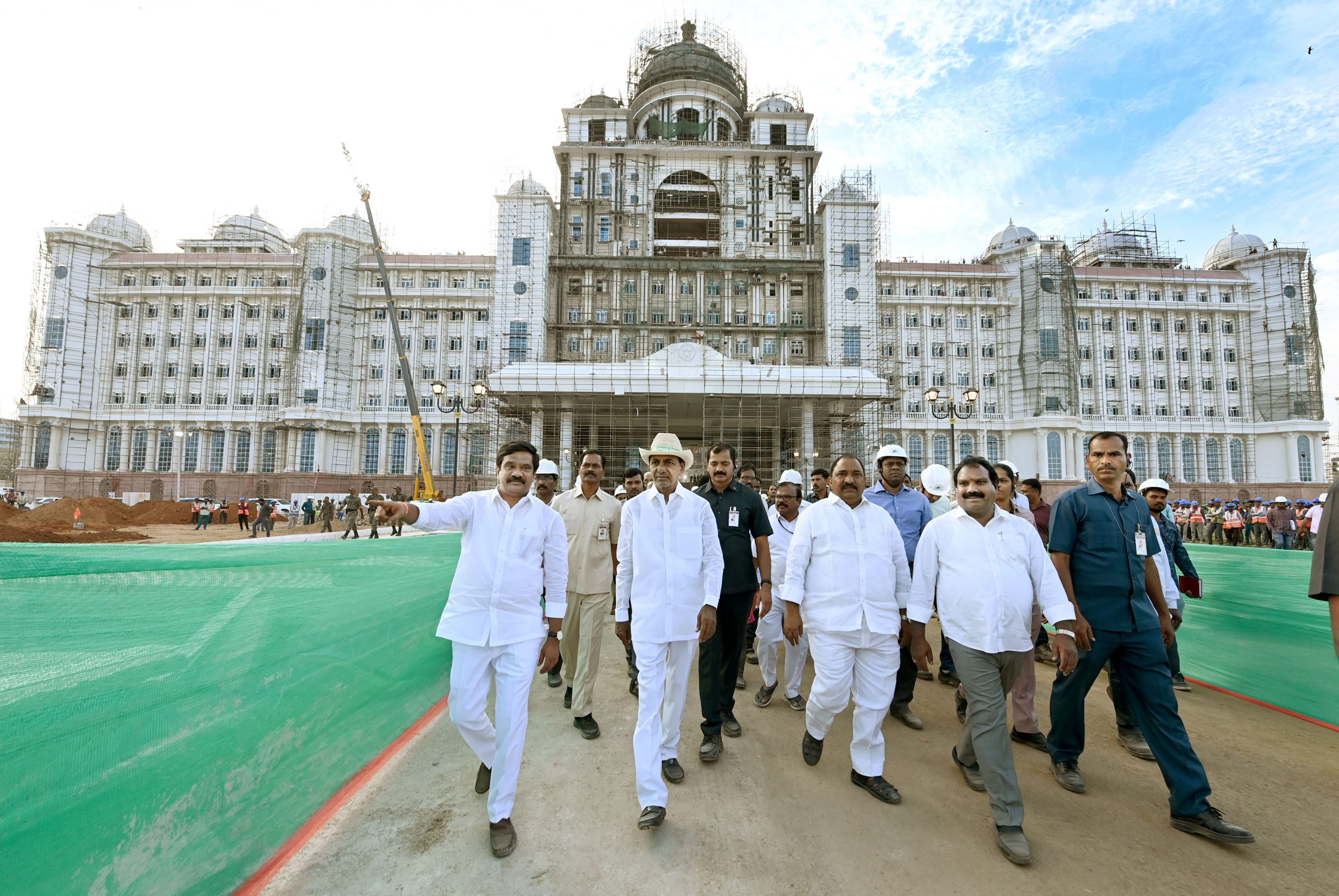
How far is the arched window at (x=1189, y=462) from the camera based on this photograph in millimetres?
42281

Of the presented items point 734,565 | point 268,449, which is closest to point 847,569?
point 734,565

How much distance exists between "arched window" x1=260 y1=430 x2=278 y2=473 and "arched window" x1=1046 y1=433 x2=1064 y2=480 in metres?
55.3

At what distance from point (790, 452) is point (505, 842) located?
2673 centimetres

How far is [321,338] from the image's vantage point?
4066 centimetres

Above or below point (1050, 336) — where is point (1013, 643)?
below

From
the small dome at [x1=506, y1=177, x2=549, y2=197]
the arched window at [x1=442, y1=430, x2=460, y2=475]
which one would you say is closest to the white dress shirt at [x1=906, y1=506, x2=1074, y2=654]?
the small dome at [x1=506, y1=177, x2=549, y2=197]

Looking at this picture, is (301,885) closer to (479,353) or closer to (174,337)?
(479,353)

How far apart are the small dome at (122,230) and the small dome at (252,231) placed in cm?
515

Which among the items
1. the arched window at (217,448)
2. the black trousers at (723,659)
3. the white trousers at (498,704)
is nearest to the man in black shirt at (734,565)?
the black trousers at (723,659)

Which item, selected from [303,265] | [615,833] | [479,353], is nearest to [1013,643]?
[615,833]

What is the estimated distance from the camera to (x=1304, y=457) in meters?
40.8

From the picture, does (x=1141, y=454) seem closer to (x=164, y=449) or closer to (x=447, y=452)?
(x=447, y=452)

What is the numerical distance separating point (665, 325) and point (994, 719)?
34.7m

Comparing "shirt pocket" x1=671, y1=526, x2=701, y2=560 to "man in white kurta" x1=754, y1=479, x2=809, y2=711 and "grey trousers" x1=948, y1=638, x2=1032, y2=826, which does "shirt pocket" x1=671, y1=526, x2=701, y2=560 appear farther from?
"grey trousers" x1=948, y1=638, x2=1032, y2=826
